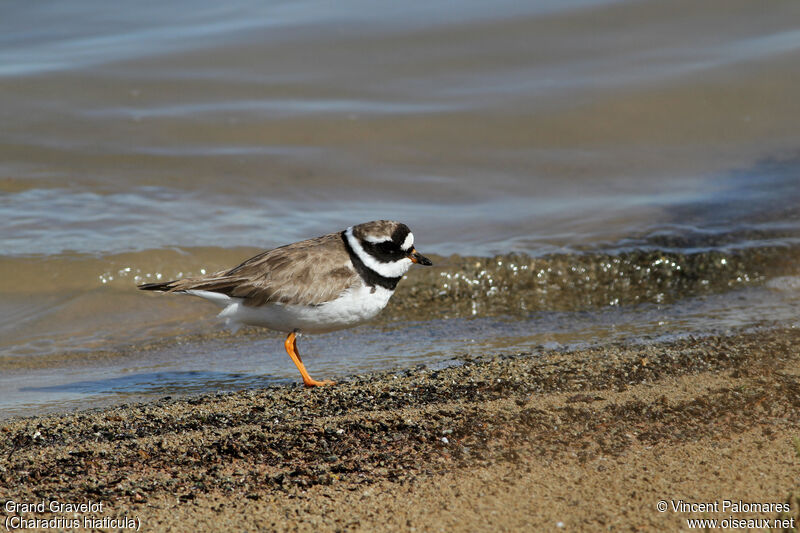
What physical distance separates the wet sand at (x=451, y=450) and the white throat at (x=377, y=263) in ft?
2.81

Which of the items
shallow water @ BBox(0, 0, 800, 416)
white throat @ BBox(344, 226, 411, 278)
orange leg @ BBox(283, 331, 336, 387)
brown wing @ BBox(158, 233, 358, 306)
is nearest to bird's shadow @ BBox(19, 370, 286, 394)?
shallow water @ BBox(0, 0, 800, 416)

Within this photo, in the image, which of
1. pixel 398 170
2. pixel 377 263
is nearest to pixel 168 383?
pixel 377 263

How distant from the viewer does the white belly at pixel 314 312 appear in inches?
234

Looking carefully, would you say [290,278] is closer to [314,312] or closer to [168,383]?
[314,312]

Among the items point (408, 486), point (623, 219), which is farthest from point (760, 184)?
point (408, 486)

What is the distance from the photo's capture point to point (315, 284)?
5996 mm

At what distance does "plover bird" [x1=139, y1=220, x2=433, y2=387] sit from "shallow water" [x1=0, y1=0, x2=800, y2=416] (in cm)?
52

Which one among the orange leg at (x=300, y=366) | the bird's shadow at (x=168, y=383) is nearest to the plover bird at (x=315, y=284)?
the orange leg at (x=300, y=366)

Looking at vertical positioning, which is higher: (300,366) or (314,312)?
(314,312)

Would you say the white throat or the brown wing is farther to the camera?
the white throat

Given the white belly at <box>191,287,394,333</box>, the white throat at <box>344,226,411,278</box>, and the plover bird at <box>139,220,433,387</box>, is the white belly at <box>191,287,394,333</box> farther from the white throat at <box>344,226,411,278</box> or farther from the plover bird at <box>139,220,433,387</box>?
the white throat at <box>344,226,411,278</box>

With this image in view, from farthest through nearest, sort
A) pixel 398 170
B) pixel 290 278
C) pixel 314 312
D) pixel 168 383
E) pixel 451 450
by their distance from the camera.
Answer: pixel 398 170, pixel 168 383, pixel 290 278, pixel 314 312, pixel 451 450

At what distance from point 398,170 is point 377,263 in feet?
18.6

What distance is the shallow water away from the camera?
729 cm
